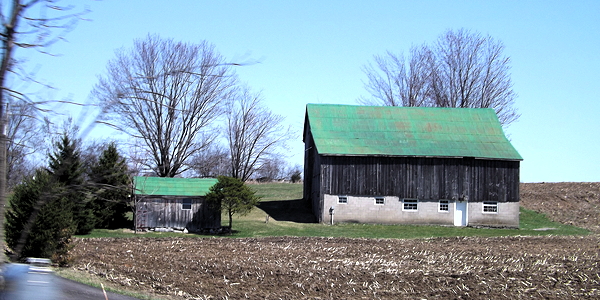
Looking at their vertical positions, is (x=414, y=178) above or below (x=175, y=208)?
above

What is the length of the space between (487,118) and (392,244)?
1910cm

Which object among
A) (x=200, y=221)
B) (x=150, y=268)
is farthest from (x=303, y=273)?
(x=200, y=221)

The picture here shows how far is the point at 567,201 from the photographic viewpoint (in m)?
46.8

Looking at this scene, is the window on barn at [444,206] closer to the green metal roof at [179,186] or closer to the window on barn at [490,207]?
the window on barn at [490,207]

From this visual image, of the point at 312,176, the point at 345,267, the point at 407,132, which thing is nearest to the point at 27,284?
the point at 345,267

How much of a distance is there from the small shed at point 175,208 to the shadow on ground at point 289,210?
7.03m

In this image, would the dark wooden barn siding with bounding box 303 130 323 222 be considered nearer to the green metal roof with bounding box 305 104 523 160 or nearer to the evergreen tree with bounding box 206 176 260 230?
the green metal roof with bounding box 305 104 523 160

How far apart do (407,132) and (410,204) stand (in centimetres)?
561

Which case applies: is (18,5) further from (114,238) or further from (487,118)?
(487,118)

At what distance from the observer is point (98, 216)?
110 ft

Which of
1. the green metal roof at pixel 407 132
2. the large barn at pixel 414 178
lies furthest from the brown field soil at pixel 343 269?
the green metal roof at pixel 407 132

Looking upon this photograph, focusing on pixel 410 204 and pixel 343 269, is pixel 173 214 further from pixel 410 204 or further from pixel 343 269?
pixel 343 269

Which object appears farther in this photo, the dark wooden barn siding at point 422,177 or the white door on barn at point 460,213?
the white door on barn at point 460,213

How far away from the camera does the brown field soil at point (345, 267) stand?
50.4 ft
